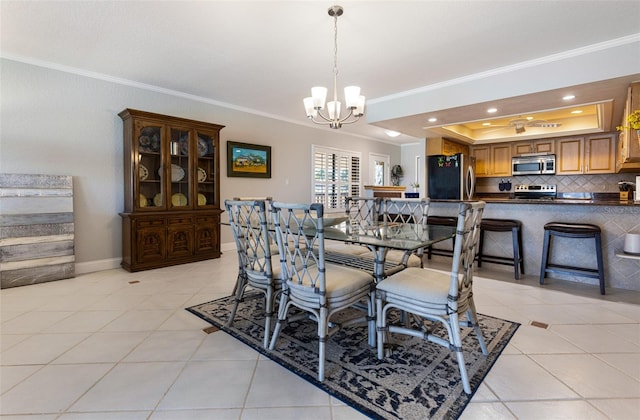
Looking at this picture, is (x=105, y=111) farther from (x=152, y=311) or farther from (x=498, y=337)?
(x=498, y=337)

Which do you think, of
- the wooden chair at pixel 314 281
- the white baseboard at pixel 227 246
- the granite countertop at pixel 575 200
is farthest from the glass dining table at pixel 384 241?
the white baseboard at pixel 227 246

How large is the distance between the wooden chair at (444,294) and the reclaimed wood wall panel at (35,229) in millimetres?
3726

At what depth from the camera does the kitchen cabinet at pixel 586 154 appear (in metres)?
5.26

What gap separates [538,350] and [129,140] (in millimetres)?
4633

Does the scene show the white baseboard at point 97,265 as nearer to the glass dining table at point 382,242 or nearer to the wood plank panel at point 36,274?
the wood plank panel at point 36,274

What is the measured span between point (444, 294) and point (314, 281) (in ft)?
2.39

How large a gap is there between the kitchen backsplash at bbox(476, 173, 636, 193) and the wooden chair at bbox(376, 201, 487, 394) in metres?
5.62

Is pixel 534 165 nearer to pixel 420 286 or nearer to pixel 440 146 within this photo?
pixel 440 146

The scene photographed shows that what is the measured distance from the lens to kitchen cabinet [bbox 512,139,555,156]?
19.2 feet

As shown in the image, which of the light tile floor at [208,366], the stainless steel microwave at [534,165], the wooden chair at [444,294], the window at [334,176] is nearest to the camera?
the light tile floor at [208,366]

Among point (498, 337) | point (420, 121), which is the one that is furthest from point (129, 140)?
point (498, 337)

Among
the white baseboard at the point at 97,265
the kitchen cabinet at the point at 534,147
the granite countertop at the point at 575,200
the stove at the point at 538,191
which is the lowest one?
the white baseboard at the point at 97,265

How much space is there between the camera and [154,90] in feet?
13.7

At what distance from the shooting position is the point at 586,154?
18.0 ft
